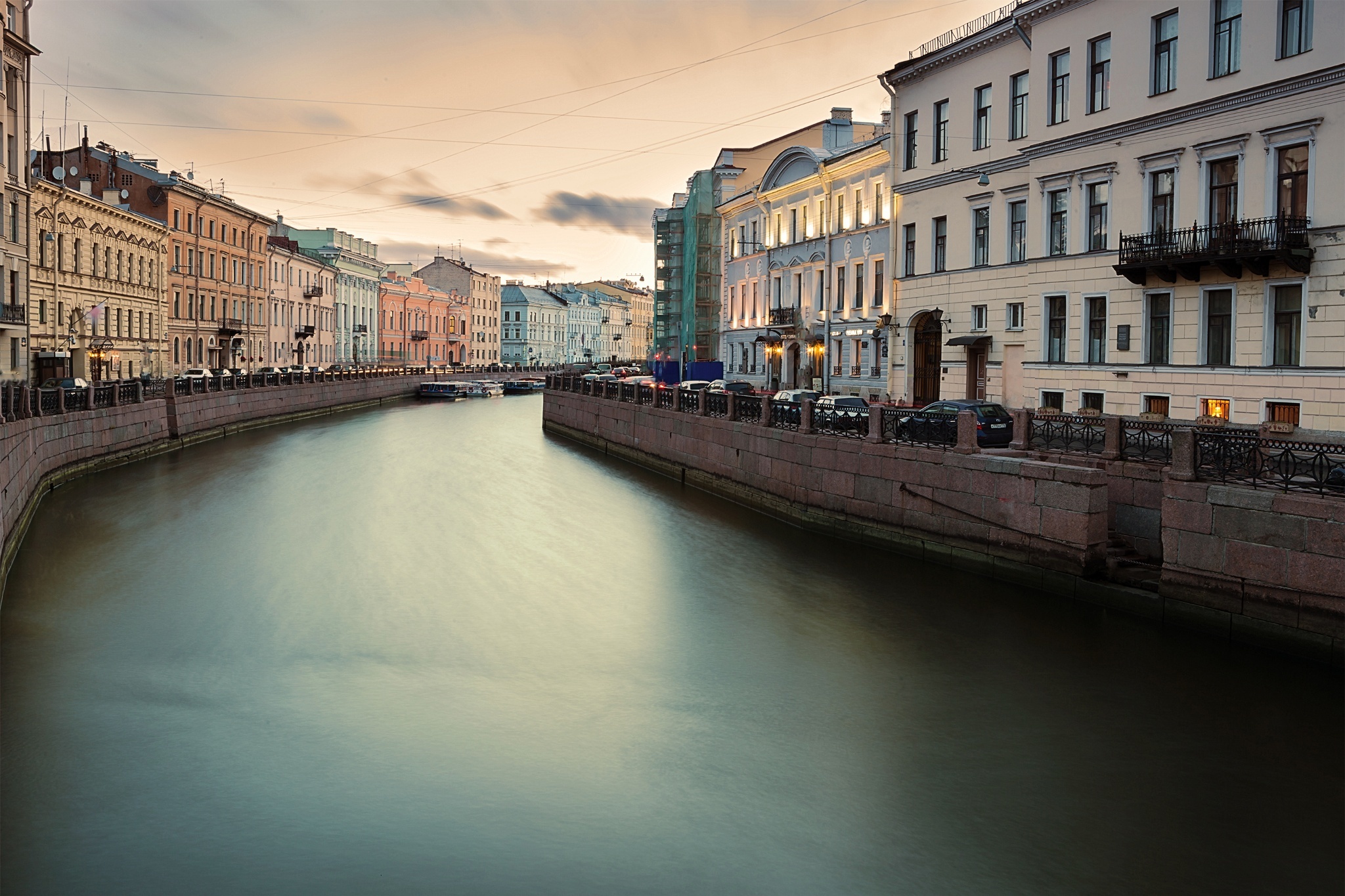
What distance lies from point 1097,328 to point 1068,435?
9.19 meters

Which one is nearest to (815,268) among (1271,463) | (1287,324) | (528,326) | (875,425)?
(1287,324)

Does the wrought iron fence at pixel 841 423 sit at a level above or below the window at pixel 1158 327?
below

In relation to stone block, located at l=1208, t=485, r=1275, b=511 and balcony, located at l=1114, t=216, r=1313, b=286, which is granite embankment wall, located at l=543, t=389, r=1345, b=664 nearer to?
stone block, located at l=1208, t=485, r=1275, b=511

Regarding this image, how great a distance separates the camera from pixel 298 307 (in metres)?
71.6

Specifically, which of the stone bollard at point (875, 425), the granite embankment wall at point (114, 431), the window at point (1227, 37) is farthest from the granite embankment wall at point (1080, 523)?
the granite embankment wall at point (114, 431)

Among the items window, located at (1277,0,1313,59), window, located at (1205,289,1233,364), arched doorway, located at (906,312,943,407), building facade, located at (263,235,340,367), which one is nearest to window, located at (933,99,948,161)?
arched doorway, located at (906,312,943,407)

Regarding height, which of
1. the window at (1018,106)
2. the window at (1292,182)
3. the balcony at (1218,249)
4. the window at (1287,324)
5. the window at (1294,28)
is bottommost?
the window at (1287,324)

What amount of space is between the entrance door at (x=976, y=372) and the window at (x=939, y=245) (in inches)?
108

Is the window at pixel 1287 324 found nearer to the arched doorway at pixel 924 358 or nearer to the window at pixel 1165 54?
the window at pixel 1165 54

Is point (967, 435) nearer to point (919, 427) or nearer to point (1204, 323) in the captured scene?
point (919, 427)

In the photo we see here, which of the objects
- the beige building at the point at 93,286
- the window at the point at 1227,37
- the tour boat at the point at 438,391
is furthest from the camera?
the tour boat at the point at 438,391

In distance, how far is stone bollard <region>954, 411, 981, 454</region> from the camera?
16.3 meters

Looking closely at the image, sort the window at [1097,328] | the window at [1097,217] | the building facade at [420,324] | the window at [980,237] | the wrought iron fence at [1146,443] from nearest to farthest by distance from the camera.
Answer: the wrought iron fence at [1146,443] → the window at [1097,217] → the window at [1097,328] → the window at [980,237] → the building facade at [420,324]

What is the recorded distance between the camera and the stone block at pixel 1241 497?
38.0 feet
